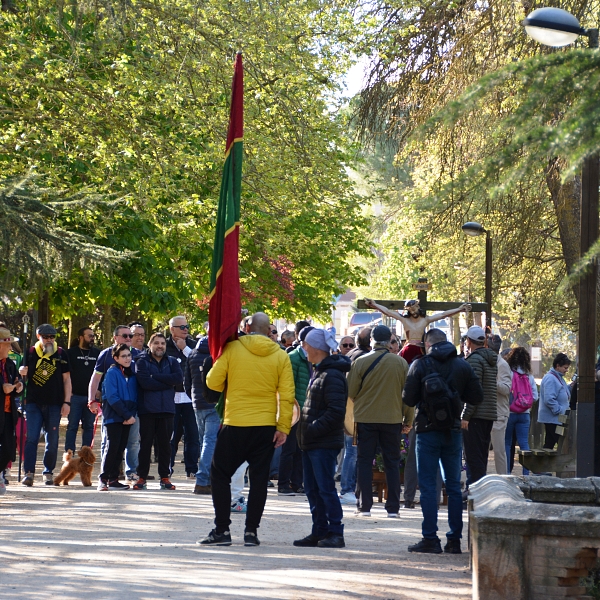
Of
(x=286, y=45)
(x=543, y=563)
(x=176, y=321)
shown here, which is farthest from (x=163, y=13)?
(x=543, y=563)

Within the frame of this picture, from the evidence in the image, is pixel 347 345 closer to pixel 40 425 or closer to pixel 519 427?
pixel 519 427

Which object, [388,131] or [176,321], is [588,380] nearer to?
[176,321]

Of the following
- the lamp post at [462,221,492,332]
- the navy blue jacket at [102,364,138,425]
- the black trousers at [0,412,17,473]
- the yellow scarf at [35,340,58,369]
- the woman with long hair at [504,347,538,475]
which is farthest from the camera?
the lamp post at [462,221,492,332]

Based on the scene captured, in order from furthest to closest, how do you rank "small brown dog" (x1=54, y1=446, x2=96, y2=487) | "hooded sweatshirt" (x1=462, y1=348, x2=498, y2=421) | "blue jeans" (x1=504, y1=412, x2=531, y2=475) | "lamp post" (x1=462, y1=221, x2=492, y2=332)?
"lamp post" (x1=462, y1=221, x2=492, y2=332), "blue jeans" (x1=504, y1=412, x2=531, y2=475), "small brown dog" (x1=54, y1=446, x2=96, y2=487), "hooded sweatshirt" (x1=462, y1=348, x2=498, y2=421)

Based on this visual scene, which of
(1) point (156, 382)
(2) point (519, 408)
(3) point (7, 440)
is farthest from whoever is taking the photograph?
(2) point (519, 408)

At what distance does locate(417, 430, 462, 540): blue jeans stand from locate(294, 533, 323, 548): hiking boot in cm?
89

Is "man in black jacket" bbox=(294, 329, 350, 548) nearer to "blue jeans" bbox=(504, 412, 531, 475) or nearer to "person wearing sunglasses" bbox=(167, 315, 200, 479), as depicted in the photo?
"person wearing sunglasses" bbox=(167, 315, 200, 479)

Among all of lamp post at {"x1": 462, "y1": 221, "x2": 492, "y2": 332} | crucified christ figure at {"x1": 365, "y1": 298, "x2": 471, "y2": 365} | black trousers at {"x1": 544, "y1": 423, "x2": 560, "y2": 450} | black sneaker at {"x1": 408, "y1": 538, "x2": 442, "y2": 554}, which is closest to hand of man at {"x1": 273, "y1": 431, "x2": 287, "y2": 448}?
black sneaker at {"x1": 408, "y1": 538, "x2": 442, "y2": 554}

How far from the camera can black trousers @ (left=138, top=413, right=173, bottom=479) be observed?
43.5ft

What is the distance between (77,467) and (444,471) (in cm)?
564

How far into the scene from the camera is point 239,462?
9.01 metres

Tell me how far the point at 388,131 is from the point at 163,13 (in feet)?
12.4

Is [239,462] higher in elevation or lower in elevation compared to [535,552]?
higher

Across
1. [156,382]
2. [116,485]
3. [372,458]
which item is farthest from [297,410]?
[116,485]
